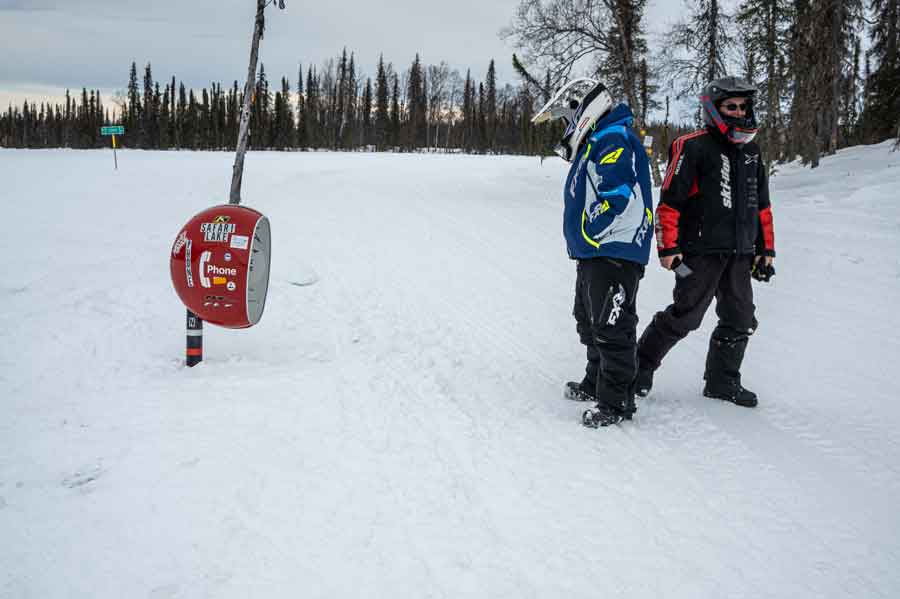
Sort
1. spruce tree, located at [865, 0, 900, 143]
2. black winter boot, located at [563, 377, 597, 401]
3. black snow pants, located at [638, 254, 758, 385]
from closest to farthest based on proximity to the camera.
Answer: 1. black snow pants, located at [638, 254, 758, 385]
2. black winter boot, located at [563, 377, 597, 401]
3. spruce tree, located at [865, 0, 900, 143]

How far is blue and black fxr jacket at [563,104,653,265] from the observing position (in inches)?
147

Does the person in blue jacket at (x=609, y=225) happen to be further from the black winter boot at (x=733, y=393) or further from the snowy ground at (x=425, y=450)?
the black winter boot at (x=733, y=393)

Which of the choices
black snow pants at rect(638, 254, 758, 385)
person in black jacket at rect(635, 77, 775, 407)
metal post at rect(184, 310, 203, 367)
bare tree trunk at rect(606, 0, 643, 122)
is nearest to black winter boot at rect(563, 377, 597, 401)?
black snow pants at rect(638, 254, 758, 385)

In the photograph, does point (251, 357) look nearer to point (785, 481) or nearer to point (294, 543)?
point (294, 543)

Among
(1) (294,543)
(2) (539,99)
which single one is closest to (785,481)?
(1) (294,543)

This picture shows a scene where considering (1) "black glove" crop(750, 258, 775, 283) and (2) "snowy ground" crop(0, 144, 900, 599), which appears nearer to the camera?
(2) "snowy ground" crop(0, 144, 900, 599)

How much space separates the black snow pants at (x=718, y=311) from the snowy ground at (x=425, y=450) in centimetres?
34

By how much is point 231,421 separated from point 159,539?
1231mm

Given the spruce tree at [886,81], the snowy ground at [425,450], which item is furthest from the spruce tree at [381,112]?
the snowy ground at [425,450]

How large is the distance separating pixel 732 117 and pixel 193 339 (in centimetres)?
440

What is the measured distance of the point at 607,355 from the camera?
391cm

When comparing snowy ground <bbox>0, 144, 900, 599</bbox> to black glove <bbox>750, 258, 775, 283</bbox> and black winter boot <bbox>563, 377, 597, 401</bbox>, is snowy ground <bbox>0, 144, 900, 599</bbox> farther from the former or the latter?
black glove <bbox>750, 258, 775, 283</bbox>

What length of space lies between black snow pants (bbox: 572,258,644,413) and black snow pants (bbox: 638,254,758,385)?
50cm

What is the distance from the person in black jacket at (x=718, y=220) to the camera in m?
4.11
